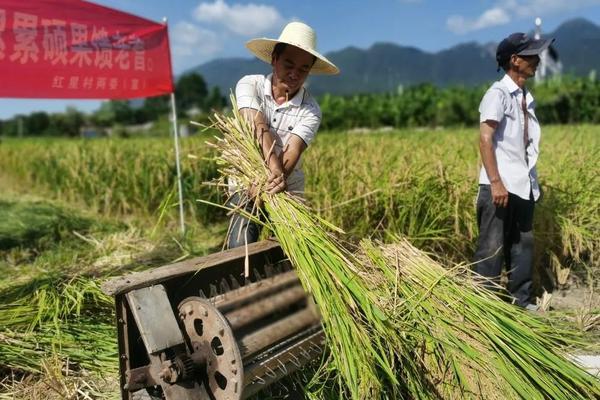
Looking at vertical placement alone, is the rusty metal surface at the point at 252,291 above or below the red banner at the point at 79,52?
below

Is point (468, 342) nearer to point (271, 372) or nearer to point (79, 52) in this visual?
point (271, 372)

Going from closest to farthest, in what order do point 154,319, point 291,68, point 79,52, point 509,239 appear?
point 154,319, point 291,68, point 509,239, point 79,52

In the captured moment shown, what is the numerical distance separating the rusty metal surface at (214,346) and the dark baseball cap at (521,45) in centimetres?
197

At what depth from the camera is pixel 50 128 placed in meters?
42.2

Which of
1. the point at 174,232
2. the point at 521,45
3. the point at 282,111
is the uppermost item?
the point at 521,45

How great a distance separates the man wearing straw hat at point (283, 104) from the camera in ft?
7.19

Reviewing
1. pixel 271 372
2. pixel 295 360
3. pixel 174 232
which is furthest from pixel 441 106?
pixel 271 372

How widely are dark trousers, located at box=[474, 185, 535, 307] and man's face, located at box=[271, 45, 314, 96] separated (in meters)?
1.16

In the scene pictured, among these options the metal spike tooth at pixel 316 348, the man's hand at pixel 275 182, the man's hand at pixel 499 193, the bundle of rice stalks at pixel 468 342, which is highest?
the man's hand at pixel 275 182

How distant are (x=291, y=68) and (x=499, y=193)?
123 cm

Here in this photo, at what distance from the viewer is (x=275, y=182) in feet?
6.86

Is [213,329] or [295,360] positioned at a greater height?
[213,329]

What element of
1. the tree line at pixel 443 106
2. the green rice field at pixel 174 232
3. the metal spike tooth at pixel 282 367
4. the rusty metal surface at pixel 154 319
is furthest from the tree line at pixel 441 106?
the rusty metal surface at pixel 154 319

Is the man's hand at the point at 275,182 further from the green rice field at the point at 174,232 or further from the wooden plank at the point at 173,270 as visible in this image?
the green rice field at the point at 174,232
